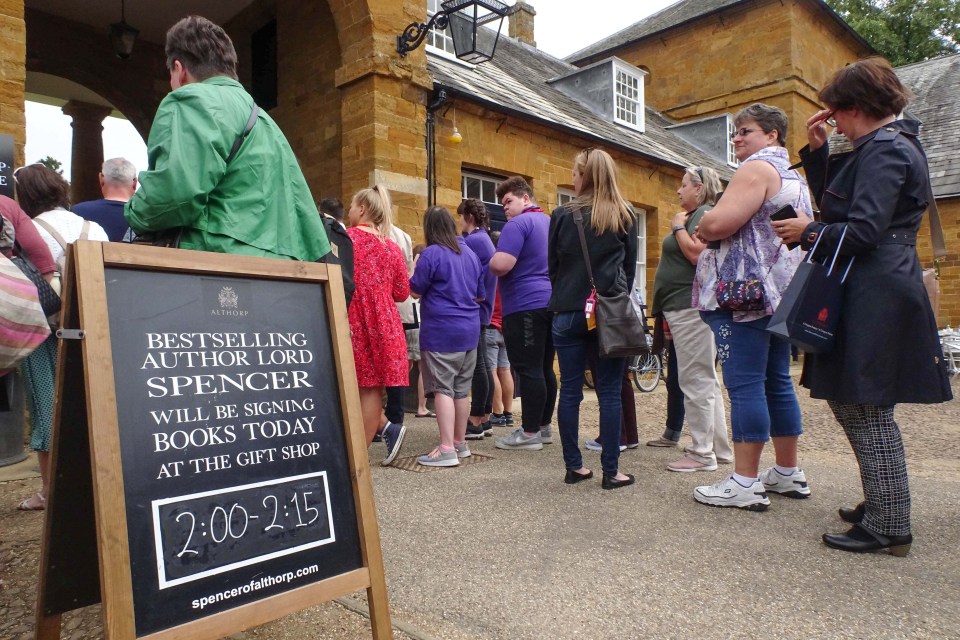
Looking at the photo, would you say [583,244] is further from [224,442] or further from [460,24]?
[460,24]

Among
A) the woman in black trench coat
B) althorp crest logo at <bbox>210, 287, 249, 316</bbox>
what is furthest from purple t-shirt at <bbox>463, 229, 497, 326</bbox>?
althorp crest logo at <bbox>210, 287, 249, 316</bbox>

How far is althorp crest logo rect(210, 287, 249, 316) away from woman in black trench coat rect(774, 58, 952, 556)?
7.36ft

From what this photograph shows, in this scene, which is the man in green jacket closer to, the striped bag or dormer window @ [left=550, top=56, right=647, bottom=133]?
the striped bag

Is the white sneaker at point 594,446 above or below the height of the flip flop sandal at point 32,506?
below

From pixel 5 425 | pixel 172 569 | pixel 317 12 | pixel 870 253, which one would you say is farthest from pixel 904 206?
pixel 317 12

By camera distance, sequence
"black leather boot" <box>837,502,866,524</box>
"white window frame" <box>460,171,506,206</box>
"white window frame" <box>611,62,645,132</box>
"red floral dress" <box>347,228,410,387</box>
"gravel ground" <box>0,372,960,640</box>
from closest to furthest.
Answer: "gravel ground" <box>0,372,960,640</box> < "black leather boot" <box>837,502,866,524</box> < "red floral dress" <box>347,228,410,387</box> < "white window frame" <box>460,171,506,206</box> < "white window frame" <box>611,62,645,132</box>

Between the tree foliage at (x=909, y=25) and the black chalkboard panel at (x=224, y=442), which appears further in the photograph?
the tree foliage at (x=909, y=25)

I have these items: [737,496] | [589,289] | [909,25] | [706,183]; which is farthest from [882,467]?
[909,25]

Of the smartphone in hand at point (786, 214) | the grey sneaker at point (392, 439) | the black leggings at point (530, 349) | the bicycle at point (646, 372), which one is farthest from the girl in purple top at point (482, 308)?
the bicycle at point (646, 372)

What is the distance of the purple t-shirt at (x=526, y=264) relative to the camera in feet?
15.5

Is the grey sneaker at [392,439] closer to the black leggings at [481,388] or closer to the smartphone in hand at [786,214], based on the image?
the black leggings at [481,388]

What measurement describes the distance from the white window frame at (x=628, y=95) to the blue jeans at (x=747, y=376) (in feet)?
37.2

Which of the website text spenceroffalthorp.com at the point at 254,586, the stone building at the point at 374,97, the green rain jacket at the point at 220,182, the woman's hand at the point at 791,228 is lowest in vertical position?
the website text spenceroffalthorp.com at the point at 254,586

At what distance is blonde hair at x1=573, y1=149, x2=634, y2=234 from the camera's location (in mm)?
3900
